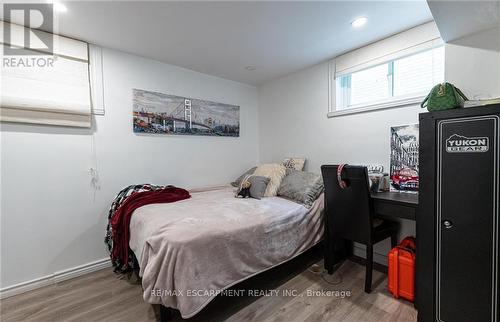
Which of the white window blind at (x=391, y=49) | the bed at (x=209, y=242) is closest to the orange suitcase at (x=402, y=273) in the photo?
the bed at (x=209, y=242)

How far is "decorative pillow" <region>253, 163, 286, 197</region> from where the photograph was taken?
2680 mm

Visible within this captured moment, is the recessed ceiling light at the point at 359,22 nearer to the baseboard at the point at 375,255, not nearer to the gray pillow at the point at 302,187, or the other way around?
the gray pillow at the point at 302,187

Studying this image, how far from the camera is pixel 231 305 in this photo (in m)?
1.76

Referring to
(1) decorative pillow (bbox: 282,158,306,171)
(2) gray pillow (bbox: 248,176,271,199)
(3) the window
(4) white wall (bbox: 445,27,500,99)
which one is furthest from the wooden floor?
(3) the window

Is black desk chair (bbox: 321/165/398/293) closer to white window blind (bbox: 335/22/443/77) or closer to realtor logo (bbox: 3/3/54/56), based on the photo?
white window blind (bbox: 335/22/443/77)

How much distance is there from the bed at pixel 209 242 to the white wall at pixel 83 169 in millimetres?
766

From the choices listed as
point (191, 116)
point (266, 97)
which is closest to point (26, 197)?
point (191, 116)

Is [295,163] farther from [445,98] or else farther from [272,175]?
[445,98]

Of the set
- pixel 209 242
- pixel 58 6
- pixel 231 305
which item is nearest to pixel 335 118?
pixel 209 242

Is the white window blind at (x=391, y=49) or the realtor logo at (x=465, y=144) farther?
the white window blind at (x=391, y=49)

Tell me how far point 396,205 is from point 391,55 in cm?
155

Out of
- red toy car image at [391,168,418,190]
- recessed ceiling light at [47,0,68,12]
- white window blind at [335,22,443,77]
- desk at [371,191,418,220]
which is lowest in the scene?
desk at [371,191,418,220]

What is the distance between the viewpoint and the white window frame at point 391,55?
201cm

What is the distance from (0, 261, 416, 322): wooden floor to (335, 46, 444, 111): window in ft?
6.09
